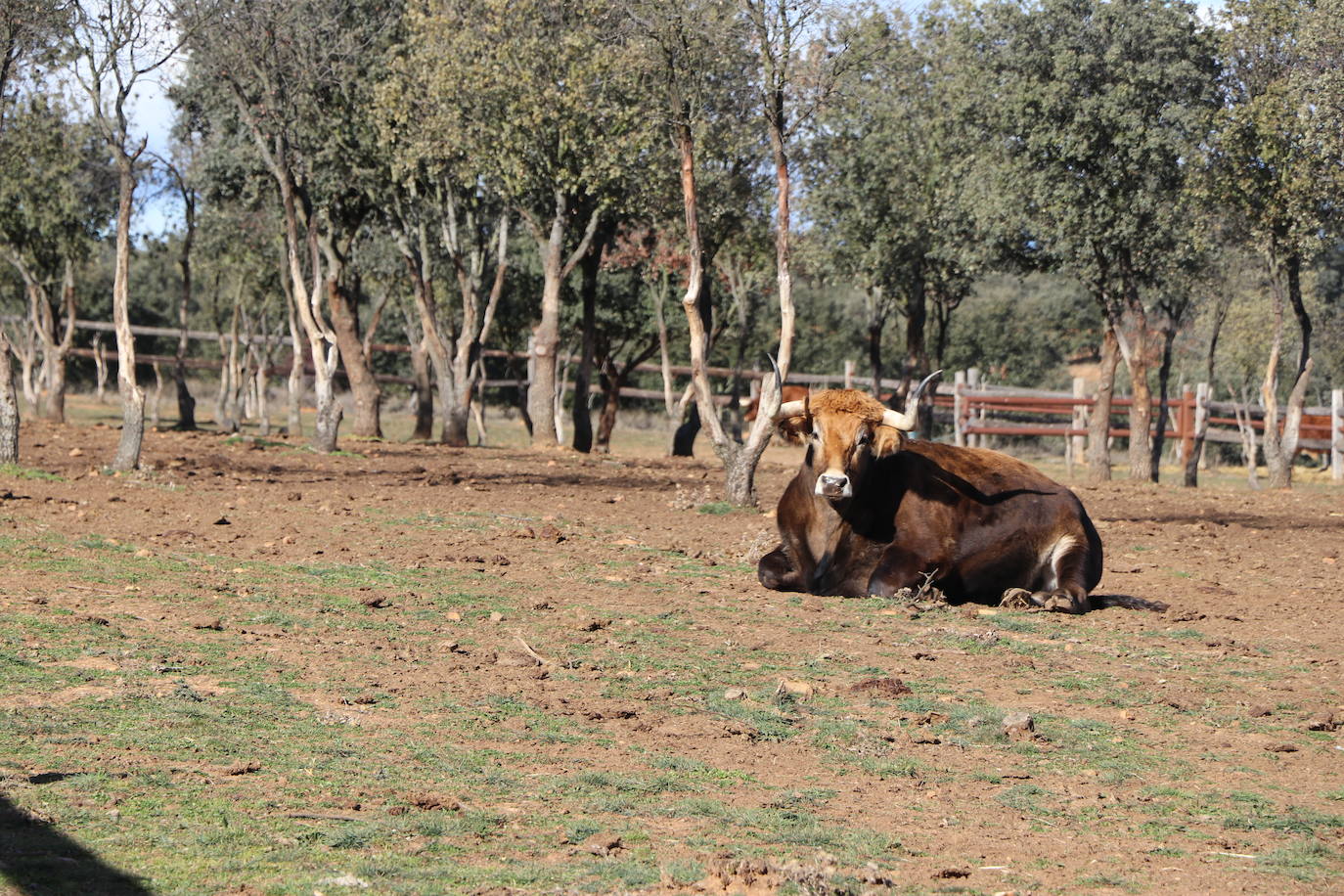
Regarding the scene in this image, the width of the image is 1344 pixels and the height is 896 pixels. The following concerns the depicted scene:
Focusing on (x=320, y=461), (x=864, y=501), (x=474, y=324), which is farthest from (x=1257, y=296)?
(x=864, y=501)

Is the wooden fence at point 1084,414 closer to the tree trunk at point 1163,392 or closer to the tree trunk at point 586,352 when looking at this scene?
the tree trunk at point 1163,392

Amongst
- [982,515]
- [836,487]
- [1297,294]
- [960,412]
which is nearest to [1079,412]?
[960,412]

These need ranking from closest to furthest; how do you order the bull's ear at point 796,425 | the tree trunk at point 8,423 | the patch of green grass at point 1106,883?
the patch of green grass at point 1106,883, the bull's ear at point 796,425, the tree trunk at point 8,423

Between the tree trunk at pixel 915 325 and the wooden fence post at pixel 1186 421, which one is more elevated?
the tree trunk at pixel 915 325

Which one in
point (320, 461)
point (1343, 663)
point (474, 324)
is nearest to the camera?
point (1343, 663)

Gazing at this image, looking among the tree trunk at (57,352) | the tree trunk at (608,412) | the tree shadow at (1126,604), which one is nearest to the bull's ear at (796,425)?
the tree shadow at (1126,604)

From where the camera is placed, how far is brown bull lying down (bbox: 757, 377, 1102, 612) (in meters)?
10.6

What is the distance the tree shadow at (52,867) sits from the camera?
14.3ft

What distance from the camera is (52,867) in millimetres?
4516

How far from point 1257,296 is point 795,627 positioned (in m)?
35.5

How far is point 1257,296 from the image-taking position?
41219mm

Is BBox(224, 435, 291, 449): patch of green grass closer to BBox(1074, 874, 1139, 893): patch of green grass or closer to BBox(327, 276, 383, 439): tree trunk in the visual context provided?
BBox(327, 276, 383, 439): tree trunk

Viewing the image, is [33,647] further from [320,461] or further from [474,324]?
[474,324]

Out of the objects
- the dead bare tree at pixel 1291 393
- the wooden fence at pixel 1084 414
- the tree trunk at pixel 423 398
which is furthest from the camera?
the wooden fence at pixel 1084 414
